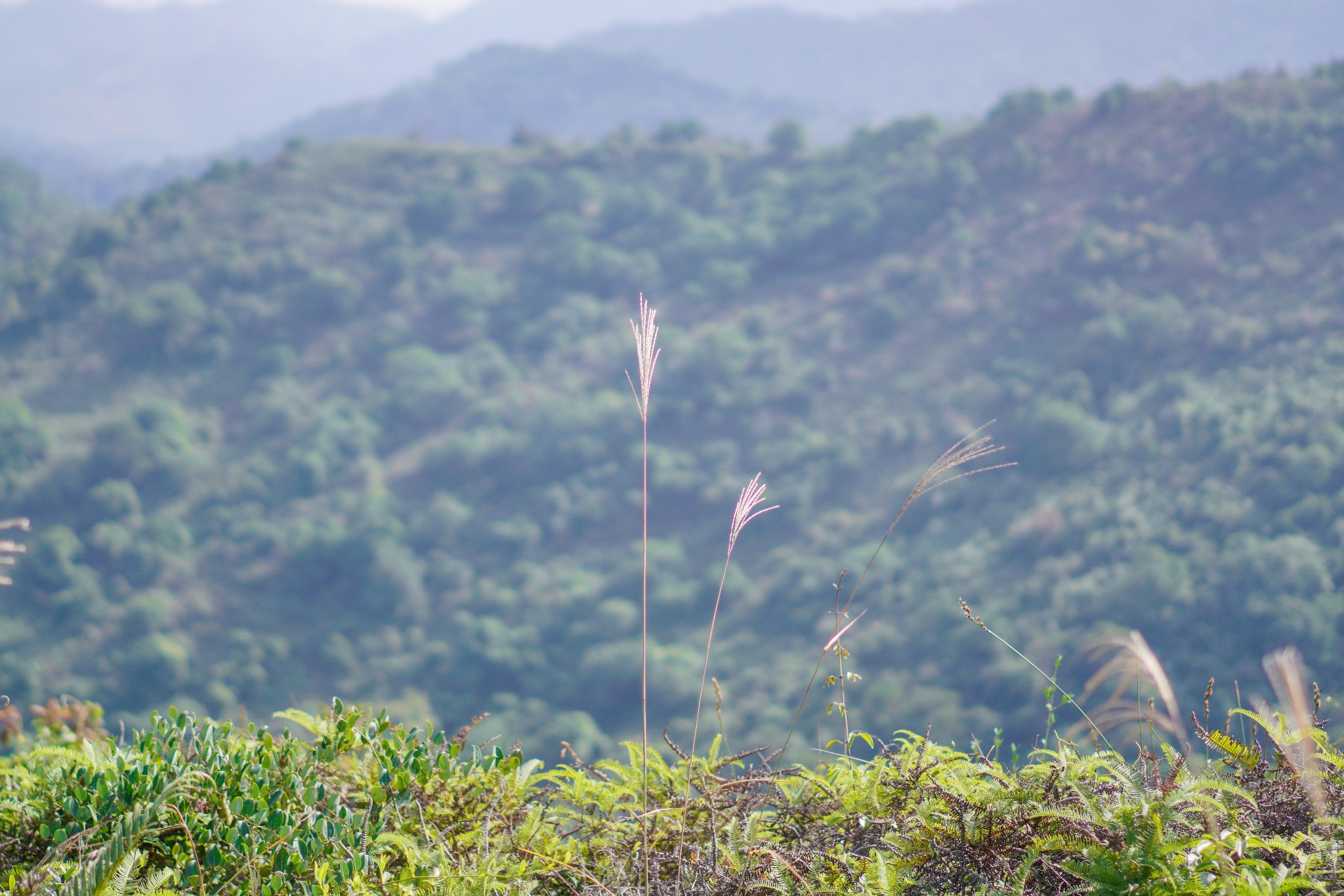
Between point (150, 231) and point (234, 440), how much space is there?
65.7ft

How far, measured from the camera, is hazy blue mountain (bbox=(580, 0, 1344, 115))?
12925 cm

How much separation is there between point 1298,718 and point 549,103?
147 m

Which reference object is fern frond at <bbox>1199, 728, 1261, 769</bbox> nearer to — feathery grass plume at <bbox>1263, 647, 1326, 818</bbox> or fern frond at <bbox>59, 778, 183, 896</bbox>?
feathery grass plume at <bbox>1263, 647, 1326, 818</bbox>

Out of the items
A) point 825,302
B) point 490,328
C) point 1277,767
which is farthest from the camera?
point 490,328

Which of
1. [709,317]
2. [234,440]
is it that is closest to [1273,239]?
[709,317]

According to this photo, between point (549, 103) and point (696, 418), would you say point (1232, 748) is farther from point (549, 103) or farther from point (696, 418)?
point (549, 103)

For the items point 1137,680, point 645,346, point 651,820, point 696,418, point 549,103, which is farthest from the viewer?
point 549,103

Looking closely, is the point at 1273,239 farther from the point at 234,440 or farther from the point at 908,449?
the point at 234,440

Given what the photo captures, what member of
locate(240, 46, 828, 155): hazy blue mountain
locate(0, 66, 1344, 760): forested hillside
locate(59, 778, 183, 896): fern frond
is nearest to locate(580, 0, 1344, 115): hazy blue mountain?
locate(240, 46, 828, 155): hazy blue mountain

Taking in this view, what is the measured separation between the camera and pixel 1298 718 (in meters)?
1.24

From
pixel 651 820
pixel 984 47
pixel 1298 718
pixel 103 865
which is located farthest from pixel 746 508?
pixel 984 47

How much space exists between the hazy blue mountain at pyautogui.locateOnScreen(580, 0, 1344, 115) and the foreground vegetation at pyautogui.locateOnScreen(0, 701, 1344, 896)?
435ft

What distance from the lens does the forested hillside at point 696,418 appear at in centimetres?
3422

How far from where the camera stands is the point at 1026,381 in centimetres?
4288
